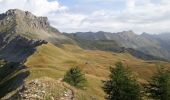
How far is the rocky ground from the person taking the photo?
121 ft

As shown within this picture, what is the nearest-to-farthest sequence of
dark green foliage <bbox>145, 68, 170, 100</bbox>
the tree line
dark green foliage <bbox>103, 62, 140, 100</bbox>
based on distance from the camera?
dark green foliage <bbox>145, 68, 170, 100</bbox>, the tree line, dark green foliage <bbox>103, 62, 140, 100</bbox>

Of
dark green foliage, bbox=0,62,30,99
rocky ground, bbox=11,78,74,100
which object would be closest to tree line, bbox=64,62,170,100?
rocky ground, bbox=11,78,74,100

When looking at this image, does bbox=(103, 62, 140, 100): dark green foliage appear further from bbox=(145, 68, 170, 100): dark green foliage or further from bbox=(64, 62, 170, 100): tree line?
bbox=(145, 68, 170, 100): dark green foliage

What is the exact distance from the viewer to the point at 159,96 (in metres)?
53.8

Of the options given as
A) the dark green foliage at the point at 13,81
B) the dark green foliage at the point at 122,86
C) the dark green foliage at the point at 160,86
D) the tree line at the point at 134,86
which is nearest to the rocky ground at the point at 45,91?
the dark green foliage at the point at 122,86

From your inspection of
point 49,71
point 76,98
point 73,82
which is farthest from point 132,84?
point 49,71

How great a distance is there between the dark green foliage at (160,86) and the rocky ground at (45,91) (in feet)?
63.3

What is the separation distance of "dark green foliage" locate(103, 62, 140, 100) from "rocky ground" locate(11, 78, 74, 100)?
1696 cm

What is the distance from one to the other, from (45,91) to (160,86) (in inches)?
884

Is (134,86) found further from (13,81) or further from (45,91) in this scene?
(13,81)

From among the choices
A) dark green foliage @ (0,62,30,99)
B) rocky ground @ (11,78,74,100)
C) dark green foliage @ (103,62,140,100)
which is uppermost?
rocky ground @ (11,78,74,100)

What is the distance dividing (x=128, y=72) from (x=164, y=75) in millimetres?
7489

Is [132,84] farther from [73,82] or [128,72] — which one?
[73,82]

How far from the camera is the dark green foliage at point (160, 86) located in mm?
53125
